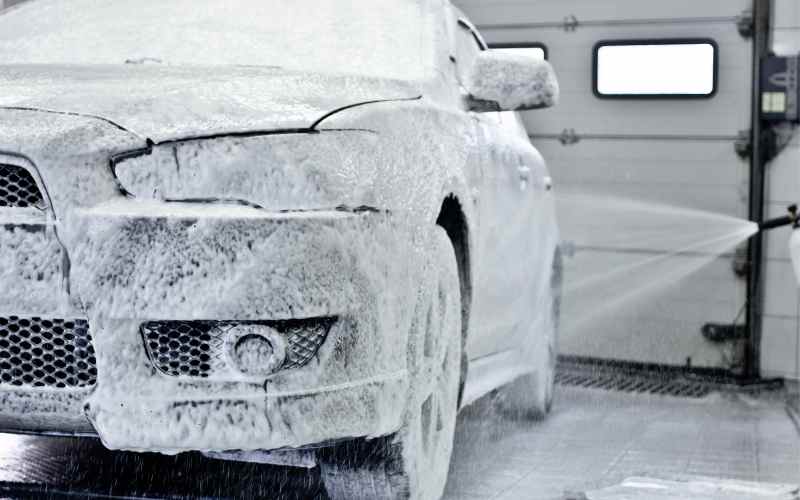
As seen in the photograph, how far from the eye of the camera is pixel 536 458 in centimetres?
638

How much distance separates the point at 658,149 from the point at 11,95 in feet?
20.8

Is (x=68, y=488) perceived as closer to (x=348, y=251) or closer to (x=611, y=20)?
→ (x=348, y=251)

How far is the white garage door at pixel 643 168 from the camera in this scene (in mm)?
9711

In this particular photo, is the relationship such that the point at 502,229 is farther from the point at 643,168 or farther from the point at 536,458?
the point at 643,168

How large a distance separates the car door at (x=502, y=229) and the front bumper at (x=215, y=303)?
4.39 ft

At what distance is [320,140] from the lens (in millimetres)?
4031

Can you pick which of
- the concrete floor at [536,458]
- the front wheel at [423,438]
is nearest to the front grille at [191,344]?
the front wheel at [423,438]

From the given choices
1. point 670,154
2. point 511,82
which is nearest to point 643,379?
point 670,154

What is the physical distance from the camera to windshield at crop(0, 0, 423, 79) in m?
5.14

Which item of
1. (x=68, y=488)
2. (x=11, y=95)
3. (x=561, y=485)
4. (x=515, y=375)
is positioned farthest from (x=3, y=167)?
(x=515, y=375)

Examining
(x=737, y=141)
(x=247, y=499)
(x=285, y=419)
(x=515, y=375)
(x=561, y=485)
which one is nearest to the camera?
(x=285, y=419)

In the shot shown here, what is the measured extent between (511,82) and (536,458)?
6.13 ft

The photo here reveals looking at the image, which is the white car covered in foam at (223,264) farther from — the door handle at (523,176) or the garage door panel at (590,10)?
the garage door panel at (590,10)

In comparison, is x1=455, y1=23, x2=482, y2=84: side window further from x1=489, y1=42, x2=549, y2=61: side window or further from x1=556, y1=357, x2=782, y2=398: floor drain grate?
x1=489, y1=42, x2=549, y2=61: side window
